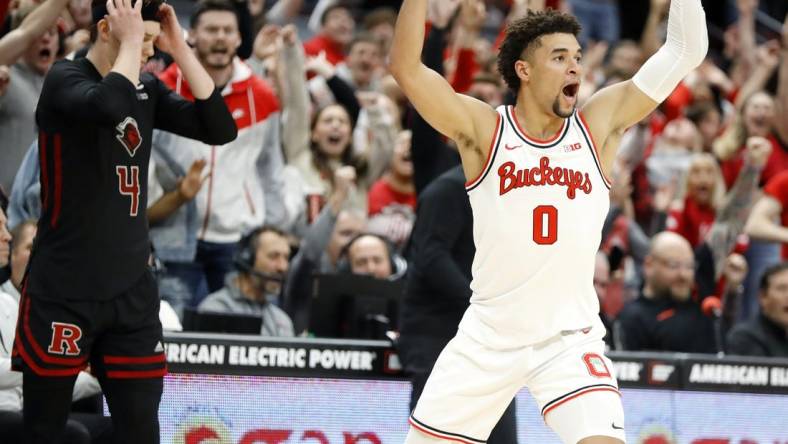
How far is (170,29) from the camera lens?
17.9 ft

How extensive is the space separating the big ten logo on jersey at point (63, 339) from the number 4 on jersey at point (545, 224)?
174 centimetres

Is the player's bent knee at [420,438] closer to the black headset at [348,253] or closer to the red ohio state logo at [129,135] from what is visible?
the red ohio state logo at [129,135]

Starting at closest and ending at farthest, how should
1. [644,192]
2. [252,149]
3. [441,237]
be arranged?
[441,237] → [252,149] → [644,192]

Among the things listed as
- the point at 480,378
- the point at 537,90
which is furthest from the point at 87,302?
the point at 537,90

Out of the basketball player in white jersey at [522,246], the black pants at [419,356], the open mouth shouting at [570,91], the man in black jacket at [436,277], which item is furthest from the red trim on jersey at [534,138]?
the black pants at [419,356]

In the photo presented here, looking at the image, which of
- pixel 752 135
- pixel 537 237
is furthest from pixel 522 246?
pixel 752 135

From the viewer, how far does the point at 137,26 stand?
5.06 meters

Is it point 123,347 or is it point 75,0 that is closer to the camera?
point 123,347

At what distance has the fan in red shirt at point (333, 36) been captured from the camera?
11.0 meters

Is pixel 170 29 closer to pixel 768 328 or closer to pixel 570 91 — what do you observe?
pixel 570 91

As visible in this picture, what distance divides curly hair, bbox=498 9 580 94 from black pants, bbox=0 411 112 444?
225cm

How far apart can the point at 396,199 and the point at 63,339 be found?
15.3 feet

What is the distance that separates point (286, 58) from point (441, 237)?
124 inches

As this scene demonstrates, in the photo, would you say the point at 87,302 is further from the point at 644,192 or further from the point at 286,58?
the point at 644,192
